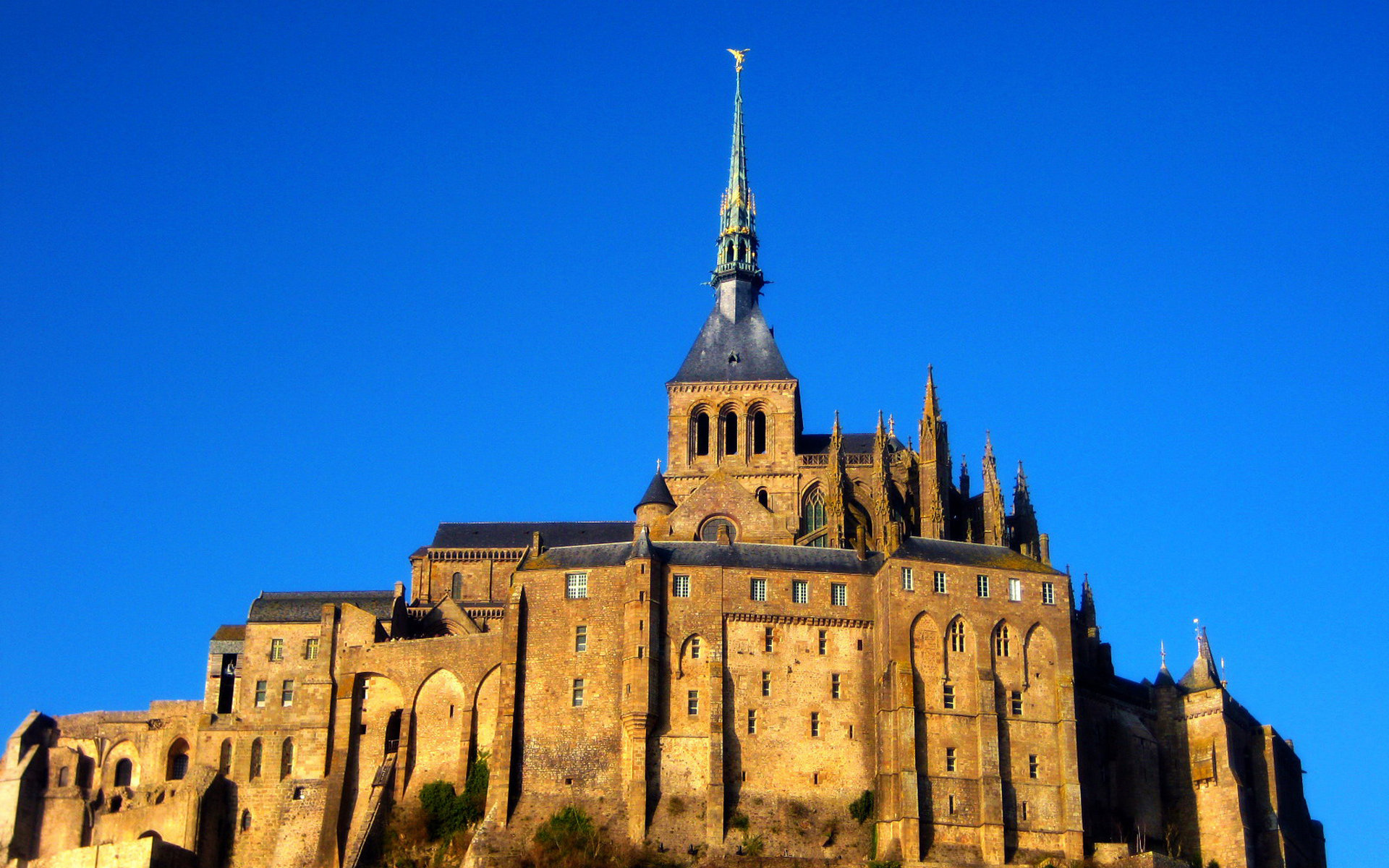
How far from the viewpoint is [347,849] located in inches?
3529

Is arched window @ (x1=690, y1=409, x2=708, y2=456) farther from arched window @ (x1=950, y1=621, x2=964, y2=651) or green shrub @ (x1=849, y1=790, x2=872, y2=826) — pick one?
green shrub @ (x1=849, y1=790, x2=872, y2=826)

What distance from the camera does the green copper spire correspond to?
118500 millimetres

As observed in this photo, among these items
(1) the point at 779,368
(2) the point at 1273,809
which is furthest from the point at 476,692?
(2) the point at 1273,809

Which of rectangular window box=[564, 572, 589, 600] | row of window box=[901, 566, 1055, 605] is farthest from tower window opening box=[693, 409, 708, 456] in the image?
row of window box=[901, 566, 1055, 605]

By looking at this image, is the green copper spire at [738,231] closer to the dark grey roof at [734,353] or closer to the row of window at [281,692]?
the dark grey roof at [734,353]

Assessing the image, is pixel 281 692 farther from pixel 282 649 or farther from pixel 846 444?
pixel 846 444

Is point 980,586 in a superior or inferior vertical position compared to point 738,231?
inferior

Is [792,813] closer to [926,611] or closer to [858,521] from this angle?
[926,611]

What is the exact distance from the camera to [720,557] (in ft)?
303

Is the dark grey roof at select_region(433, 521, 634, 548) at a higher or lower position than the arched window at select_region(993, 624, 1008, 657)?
higher

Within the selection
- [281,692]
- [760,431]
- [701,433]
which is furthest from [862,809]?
[701,433]

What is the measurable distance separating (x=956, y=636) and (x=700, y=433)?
24.9m

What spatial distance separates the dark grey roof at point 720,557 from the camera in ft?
302

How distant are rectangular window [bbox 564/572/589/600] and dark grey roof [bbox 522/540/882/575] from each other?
51 cm
